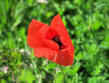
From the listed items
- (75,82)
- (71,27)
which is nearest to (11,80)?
(75,82)

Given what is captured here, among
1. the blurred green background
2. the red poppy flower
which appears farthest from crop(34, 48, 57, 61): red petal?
the blurred green background

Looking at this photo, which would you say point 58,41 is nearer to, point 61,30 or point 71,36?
point 61,30

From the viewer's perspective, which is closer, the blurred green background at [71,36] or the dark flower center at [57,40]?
the dark flower center at [57,40]

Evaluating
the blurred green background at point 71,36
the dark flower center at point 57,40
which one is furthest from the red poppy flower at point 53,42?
the blurred green background at point 71,36

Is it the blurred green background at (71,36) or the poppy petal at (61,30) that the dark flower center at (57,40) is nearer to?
the poppy petal at (61,30)

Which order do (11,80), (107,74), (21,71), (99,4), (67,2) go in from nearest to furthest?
(21,71) < (11,80) < (107,74) < (99,4) < (67,2)

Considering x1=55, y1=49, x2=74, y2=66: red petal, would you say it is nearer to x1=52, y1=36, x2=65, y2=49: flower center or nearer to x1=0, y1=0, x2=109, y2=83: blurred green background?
x1=52, y1=36, x2=65, y2=49: flower center

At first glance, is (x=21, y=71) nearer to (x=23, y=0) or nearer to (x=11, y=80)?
(x=11, y=80)
